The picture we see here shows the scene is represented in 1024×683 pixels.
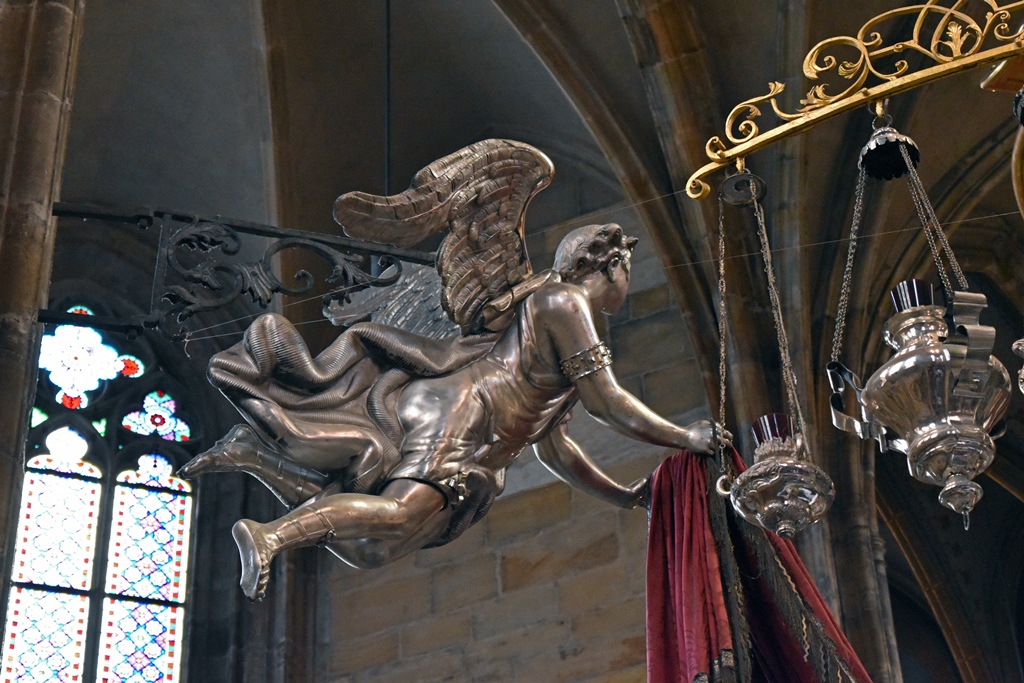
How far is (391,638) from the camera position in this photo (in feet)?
32.3

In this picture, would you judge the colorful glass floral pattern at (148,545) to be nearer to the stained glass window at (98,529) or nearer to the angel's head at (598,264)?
the stained glass window at (98,529)

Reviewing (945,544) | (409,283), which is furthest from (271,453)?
(945,544)

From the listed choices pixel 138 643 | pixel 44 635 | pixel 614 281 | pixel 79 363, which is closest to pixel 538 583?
pixel 138 643

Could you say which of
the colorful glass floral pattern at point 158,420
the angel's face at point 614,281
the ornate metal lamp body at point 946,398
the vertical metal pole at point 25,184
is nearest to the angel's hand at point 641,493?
the angel's face at point 614,281

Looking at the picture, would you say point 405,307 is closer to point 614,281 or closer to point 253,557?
point 614,281

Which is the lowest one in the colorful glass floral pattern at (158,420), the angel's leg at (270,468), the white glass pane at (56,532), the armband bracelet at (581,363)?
the angel's leg at (270,468)

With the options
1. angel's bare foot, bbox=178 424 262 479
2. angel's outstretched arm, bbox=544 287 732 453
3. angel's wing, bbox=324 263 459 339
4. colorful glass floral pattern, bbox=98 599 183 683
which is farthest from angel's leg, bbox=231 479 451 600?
colorful glass floral pattern, bbox=98 599 183 683

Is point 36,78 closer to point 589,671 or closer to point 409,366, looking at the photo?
point 409,366

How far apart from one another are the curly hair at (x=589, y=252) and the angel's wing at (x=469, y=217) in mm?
131

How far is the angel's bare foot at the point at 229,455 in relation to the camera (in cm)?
527

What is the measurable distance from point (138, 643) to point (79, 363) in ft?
5.43

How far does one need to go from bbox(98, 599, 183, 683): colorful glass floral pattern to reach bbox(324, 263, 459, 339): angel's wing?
4012 millimetres

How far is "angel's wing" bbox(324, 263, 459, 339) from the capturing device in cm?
596

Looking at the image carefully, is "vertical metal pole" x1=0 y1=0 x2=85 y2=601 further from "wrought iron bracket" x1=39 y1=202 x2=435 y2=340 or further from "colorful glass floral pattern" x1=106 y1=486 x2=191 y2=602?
"colorful glass floral pattern" x1=106 y1=486 x2=191 y2=602
